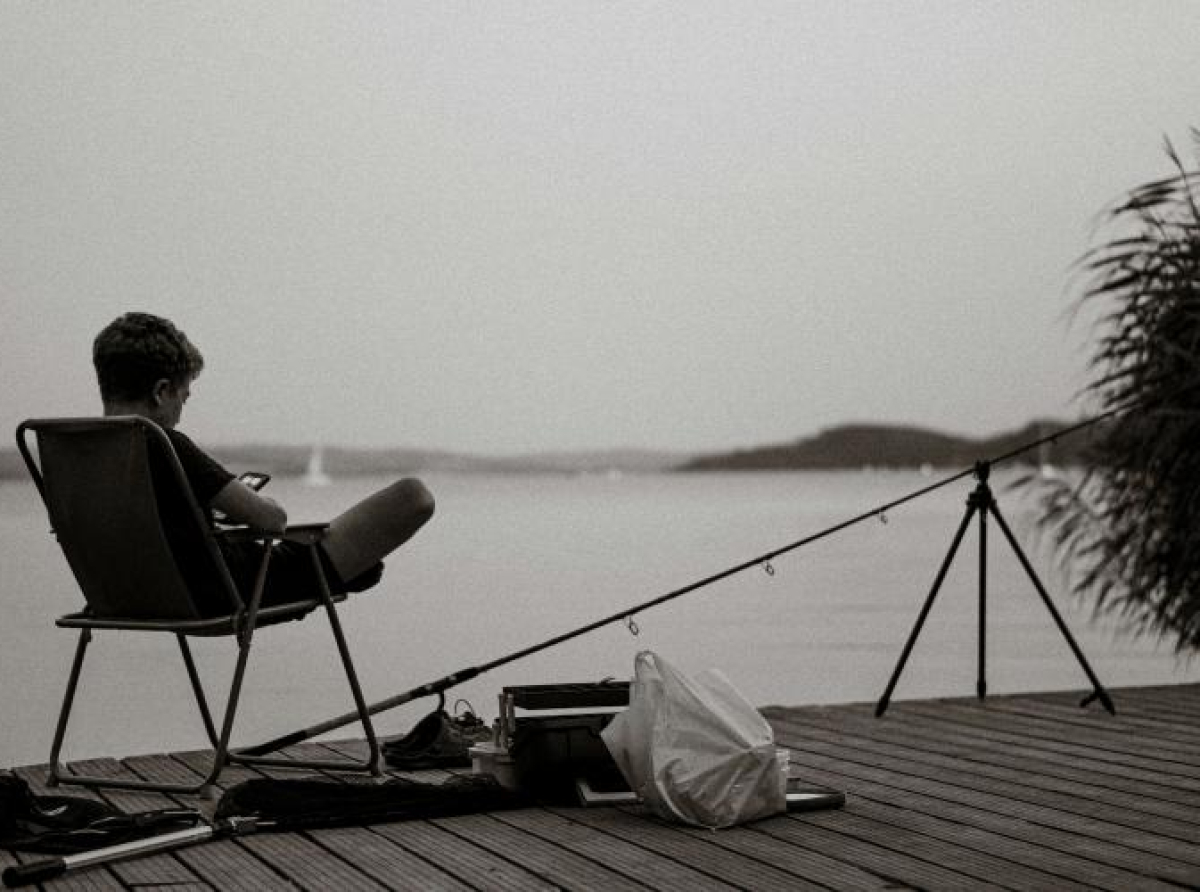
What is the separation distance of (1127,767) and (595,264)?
30.8 m

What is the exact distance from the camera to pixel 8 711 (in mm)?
8156

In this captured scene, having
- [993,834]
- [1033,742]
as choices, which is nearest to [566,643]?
[1033,742]

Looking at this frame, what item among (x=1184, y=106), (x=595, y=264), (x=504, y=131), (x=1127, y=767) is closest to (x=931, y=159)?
(x=504, y=131)

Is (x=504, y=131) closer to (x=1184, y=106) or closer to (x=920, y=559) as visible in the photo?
(x=920, y=559)

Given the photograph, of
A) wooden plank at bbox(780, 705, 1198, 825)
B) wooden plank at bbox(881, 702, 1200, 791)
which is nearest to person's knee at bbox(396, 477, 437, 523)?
wooden plank at bbox(780, 705, 1198, 825)

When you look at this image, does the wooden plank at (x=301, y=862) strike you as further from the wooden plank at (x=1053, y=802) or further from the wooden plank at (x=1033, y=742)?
the wooden plank at (x=1033, y=742)

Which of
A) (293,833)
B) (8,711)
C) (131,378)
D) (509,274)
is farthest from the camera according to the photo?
(509,274)

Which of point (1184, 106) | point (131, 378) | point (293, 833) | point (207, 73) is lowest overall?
point (293, 833)

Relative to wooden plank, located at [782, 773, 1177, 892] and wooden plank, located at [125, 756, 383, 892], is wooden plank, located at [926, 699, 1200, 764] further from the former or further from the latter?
wooden plank, located at [125, 756, 383, 892]

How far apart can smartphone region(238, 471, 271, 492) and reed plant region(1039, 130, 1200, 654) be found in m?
3.20

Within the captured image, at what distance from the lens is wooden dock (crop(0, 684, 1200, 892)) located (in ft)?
8.96

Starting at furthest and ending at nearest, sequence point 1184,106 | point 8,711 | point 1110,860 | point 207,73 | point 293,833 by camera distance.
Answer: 1. point 207,73
2. point 8,711
3. point 1184,106
4. point 293,833
5. point 1110,860

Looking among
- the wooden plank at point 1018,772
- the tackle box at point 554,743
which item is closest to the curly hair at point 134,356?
the tackle box at point 554,743

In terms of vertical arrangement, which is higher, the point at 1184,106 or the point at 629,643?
the point at 1184,106
